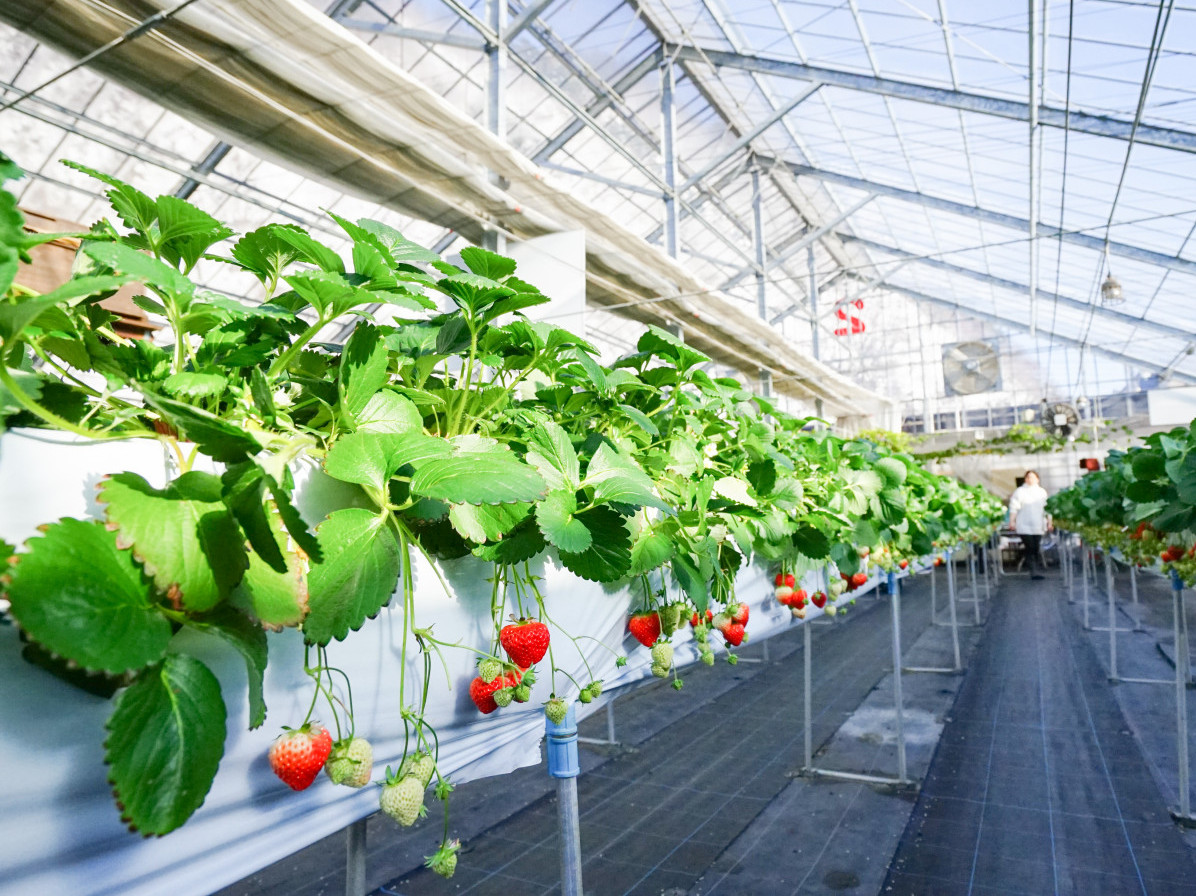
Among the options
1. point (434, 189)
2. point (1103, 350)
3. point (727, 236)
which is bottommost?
point (434, 189)

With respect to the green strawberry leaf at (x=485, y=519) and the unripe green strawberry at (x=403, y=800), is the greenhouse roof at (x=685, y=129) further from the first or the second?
the unripe green strawberry at (x=403, y=800)

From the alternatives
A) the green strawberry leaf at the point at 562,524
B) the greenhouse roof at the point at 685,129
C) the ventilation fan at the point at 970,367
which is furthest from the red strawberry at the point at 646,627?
the ventilation fan at the point at 970,367

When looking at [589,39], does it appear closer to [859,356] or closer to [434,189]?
[434,189]

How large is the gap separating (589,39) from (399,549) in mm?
8461

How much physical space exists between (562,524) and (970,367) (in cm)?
1671

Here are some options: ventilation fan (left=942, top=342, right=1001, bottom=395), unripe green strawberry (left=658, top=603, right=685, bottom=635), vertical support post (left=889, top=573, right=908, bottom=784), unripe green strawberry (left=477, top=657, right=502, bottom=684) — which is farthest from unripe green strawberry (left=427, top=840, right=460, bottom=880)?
ventilation fan (left=942, top=342, right=1001, bottom=395)

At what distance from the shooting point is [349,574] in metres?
0.41

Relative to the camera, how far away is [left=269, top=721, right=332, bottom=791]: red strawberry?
0.42m

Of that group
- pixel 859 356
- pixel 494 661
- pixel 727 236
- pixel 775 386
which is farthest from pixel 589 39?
pixel 859 356

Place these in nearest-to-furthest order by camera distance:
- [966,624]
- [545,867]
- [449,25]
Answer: [545,867] < [449,25] < [966,624]

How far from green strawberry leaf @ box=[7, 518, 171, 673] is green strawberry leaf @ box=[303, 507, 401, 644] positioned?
0.30 feet

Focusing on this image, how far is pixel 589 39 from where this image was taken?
306 inches

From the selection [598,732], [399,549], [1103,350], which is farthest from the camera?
[1103,350]

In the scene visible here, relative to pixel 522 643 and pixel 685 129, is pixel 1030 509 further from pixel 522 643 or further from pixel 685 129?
pixel 522 643
